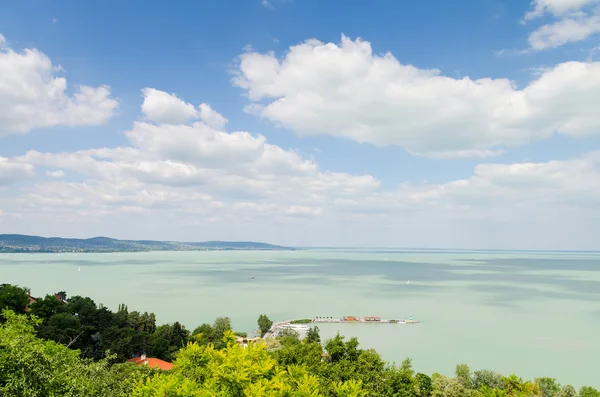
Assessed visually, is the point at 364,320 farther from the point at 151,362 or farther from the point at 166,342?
the point at 151,362

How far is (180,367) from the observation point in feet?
38.3

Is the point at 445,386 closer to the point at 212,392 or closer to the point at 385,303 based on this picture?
the point at 212,392

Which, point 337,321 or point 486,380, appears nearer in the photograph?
point 486,380

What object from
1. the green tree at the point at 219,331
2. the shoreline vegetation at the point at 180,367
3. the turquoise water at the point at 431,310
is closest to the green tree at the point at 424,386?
the shoreline vegetation at the point at 180,367

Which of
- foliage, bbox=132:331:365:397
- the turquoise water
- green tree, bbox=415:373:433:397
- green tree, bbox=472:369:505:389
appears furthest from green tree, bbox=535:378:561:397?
foliage, bbox=132:331:365:397

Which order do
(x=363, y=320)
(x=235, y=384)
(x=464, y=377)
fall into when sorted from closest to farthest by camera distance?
(x=235, y=384)
(x=464, y=377)
(x=363, y=320)

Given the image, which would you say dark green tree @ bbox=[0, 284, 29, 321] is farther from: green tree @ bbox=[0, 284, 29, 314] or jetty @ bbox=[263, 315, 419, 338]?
jetty @ bbox=[263, 315, 419, 338]

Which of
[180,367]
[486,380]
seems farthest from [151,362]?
[486,380]

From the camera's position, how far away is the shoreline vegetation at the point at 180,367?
9.41 meters

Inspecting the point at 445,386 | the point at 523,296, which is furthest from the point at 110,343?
the point at 523,296

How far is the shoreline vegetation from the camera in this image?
941cm

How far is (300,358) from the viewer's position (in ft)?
62.2

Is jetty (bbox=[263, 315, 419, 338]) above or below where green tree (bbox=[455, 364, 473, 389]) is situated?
below

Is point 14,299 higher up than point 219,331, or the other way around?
point 14,299
